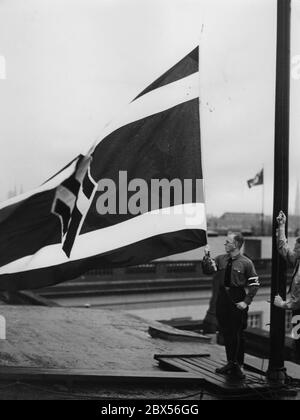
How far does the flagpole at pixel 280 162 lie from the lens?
5730mm

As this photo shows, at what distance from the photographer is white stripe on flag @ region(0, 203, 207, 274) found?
5512mm

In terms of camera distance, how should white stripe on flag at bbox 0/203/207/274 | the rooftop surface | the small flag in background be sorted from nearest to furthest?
1. white stripe on flag at bbox 0/203/207/274
2. the rooftop surface
3. the small flag in background

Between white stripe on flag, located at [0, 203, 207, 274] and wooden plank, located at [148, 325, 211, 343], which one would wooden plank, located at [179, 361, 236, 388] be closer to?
white stripe on flag, located at [0, 203, 207, 274]

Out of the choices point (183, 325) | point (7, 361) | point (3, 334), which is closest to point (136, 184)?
point (7, 361)

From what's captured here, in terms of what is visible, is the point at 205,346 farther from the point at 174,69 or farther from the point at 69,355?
the point at 174,69

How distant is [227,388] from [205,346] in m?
3.62

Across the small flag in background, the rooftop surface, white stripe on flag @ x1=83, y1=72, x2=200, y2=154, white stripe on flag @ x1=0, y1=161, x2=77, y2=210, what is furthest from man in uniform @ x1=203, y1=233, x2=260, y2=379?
the small flag in background

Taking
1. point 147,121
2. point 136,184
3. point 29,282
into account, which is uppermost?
point 147,121

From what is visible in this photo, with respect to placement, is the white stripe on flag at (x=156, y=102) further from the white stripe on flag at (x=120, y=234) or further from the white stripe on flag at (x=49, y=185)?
the white stripe on flag at (x=120, y=234)

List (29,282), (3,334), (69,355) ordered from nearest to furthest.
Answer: (29,282)
(69,355)
(3,334)

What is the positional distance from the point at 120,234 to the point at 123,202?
33 centimetres

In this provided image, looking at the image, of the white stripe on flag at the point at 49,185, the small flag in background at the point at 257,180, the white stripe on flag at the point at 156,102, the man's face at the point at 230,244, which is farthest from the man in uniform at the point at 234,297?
the small flag in background at the point at 257,180

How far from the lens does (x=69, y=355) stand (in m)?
7.65

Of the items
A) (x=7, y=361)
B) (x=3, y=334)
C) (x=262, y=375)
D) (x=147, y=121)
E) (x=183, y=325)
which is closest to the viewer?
(x=147, y=121)
